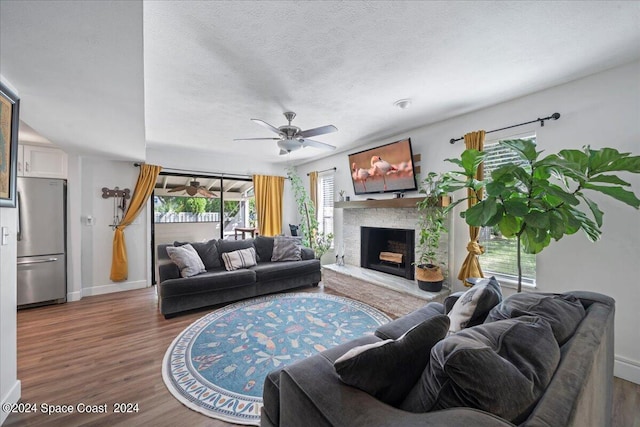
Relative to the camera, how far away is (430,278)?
3.00 m

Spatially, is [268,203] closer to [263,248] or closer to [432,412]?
[263,248]

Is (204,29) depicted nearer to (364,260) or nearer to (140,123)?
(140,123)

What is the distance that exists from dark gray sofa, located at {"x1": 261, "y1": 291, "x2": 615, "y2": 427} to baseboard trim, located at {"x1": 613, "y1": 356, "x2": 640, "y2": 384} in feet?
3.54

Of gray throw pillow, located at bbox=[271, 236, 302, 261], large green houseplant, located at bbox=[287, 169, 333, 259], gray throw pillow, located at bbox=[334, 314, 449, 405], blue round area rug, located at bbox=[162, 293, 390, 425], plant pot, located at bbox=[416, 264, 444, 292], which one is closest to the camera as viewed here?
gray throw pillow, located at bbox=[334, 314, 449, 405]

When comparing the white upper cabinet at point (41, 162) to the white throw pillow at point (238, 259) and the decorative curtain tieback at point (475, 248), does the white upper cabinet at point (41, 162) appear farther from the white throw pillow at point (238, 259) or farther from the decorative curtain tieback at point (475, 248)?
the decorative curtain tieback at point (475, 248)

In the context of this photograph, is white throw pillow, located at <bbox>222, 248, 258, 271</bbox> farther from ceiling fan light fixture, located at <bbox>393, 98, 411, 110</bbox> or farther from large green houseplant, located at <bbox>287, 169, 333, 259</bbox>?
ceiling fan light fixture, located at <bbox>393, 98, 411, 110</bbox>

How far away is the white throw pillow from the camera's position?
3.79 meters

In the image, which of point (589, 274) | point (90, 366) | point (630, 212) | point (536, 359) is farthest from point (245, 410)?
point (630, 212)

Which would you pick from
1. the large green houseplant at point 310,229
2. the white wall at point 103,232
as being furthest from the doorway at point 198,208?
the large green houseplant at point 310,229

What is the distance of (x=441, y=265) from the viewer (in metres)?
3.19

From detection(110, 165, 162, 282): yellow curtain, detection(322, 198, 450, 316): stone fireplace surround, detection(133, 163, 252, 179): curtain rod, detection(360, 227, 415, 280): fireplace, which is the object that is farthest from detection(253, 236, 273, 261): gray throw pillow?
detection(110, 165, 162, 282): yellow curtain

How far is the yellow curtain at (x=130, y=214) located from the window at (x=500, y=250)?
502 centimetres

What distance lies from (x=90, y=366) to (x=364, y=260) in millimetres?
3420

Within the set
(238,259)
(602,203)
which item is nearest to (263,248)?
(238,259)
